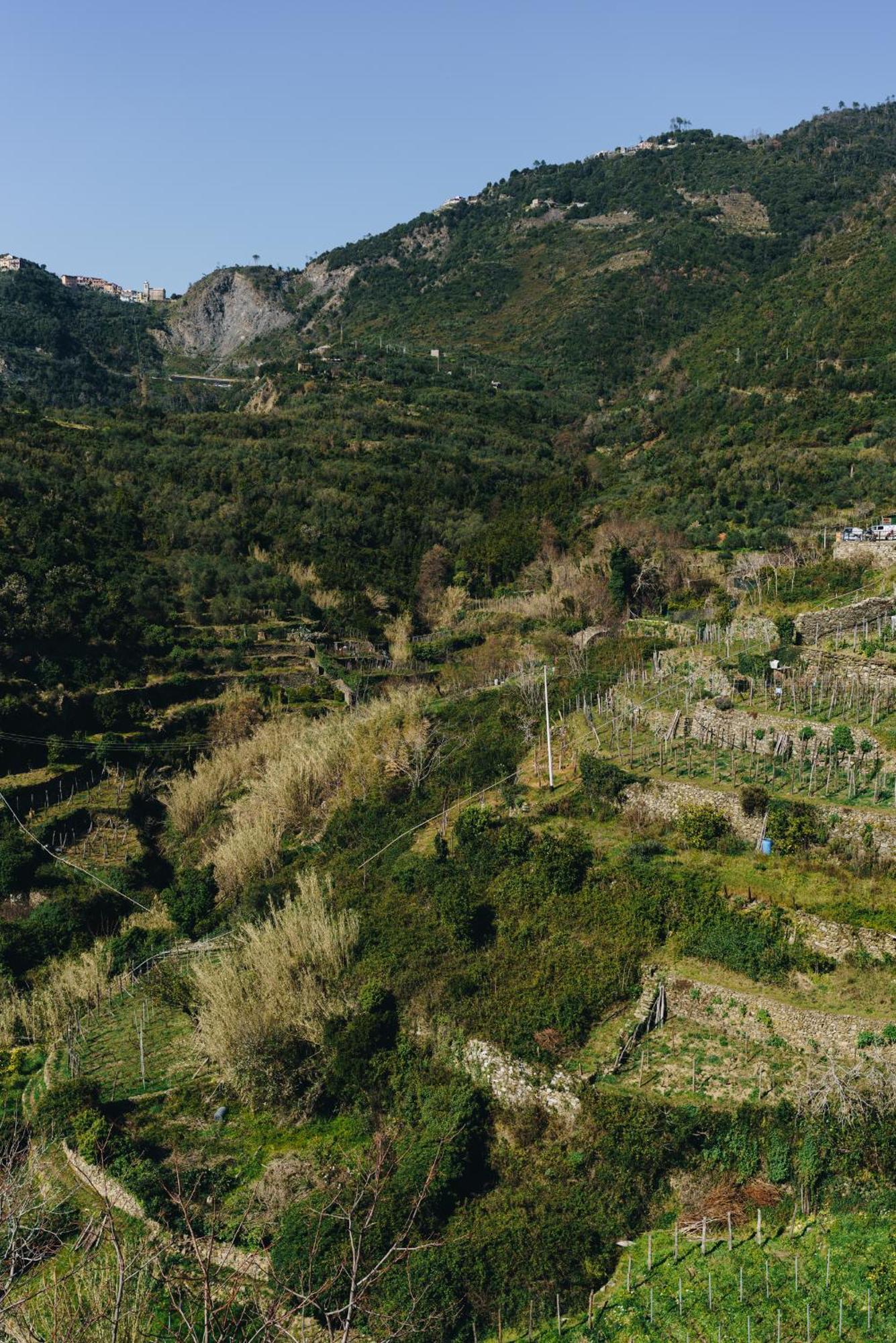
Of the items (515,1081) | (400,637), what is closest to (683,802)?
(515,1081)

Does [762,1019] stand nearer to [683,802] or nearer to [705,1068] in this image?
[705,1068]

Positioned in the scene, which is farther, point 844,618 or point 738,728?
point 844,618

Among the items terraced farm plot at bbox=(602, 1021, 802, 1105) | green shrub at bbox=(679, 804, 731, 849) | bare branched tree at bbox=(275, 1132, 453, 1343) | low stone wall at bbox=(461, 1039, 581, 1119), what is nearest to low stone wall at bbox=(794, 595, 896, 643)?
green shrub at bbox=(679, 804, 731, 849)

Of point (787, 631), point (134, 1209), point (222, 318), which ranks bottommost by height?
point (134, 1209)

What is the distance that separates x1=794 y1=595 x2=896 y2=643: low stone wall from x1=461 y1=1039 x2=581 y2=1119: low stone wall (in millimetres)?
14615

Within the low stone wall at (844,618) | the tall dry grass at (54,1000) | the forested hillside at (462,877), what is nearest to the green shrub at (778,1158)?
the forested hillside at (462,877)

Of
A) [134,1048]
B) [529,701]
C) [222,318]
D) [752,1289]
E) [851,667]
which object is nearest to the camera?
[752,1289]

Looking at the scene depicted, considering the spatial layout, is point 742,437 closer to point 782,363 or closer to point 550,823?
point 782,363

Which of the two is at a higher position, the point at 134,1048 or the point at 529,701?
the point at 529,701

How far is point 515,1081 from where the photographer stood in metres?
19.1

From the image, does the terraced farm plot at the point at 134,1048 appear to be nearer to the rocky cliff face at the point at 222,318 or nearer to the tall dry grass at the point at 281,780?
the tall dry grass at the point at 281,780

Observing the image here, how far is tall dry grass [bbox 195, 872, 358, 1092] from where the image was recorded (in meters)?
21.6

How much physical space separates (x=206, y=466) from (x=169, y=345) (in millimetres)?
100642

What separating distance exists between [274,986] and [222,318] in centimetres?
15223
